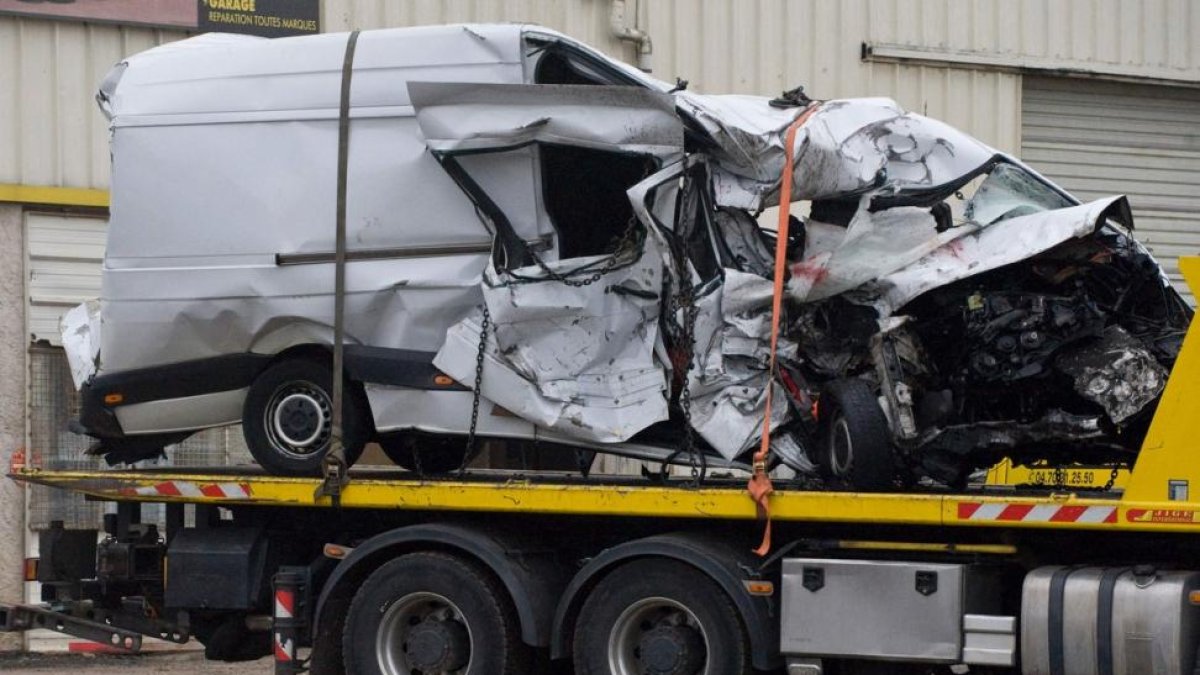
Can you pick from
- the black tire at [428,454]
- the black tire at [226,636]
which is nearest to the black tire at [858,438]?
the black tire at [428,454]

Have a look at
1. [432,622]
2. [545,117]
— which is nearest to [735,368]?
[545,117]

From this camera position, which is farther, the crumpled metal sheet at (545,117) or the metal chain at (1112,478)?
the crumpled metal sheet at (545,117)

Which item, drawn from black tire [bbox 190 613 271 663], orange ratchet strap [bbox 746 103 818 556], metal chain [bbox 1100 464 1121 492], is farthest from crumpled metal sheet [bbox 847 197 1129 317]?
black tire [bbox 190 613 271 663]

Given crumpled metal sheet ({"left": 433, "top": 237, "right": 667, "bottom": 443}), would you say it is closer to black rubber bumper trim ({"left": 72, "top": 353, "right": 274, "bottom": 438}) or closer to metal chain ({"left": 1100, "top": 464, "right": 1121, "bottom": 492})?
black rubber bumper trim ({"left": 72, "top": 353, "right": 274, "bottom": 438})

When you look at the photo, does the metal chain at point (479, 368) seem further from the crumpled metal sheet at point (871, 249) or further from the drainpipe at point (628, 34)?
the drainpipe at point (628, 34)

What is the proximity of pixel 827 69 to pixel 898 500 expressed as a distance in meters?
8.31

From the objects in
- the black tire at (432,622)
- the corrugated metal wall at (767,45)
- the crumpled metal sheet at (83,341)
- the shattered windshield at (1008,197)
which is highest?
the corrugated metal wall at (767,45)

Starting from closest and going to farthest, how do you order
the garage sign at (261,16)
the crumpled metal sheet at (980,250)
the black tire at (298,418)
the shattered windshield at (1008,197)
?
the crumpled metal sheet at (980,250)
the shattered windshield at (1008,197)
the black tire at (298,418)
the garage sign at (261,16)

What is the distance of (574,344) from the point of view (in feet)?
29.3

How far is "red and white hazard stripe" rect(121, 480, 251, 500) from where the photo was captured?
9.17 meters

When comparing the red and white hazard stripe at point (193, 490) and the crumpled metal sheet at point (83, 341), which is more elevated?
the crumpled metal sheet at point (83, 341)

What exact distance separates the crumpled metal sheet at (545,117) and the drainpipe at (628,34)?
20.2 ft

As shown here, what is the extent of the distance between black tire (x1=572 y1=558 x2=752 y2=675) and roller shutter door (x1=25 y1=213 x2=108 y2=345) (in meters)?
6.71

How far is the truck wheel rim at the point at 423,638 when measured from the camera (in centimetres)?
882
